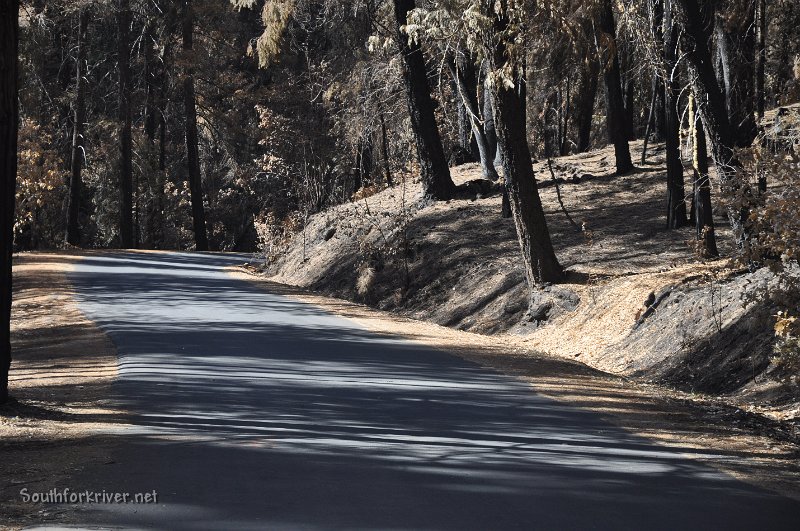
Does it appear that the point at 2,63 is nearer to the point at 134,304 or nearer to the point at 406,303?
→ the point at 134,304

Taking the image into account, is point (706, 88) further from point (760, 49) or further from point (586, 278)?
point (586, 278)

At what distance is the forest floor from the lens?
743cm

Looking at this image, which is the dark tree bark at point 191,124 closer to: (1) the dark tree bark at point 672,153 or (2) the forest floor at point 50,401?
(2) the forest floor at point 50,401

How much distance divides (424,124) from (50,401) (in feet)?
60.9

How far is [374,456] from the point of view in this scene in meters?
8.20

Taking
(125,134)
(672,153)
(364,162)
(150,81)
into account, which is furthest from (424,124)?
(150,81)

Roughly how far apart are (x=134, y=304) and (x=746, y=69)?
1284cm

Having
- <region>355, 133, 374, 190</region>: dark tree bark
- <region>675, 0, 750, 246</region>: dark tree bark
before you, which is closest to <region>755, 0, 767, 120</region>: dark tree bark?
<region>675, 0, 750, 246</region>: dark tree bark

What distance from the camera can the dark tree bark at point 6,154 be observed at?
33.0ft

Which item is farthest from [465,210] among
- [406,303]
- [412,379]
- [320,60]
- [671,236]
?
[320,60]

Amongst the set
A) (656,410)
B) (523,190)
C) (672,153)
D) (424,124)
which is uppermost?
(424,124)

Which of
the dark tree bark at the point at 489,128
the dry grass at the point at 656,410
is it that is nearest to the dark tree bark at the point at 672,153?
the dry grass at the point at 656,410

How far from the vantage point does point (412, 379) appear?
1255 cm

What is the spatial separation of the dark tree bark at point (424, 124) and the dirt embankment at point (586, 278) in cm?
67
